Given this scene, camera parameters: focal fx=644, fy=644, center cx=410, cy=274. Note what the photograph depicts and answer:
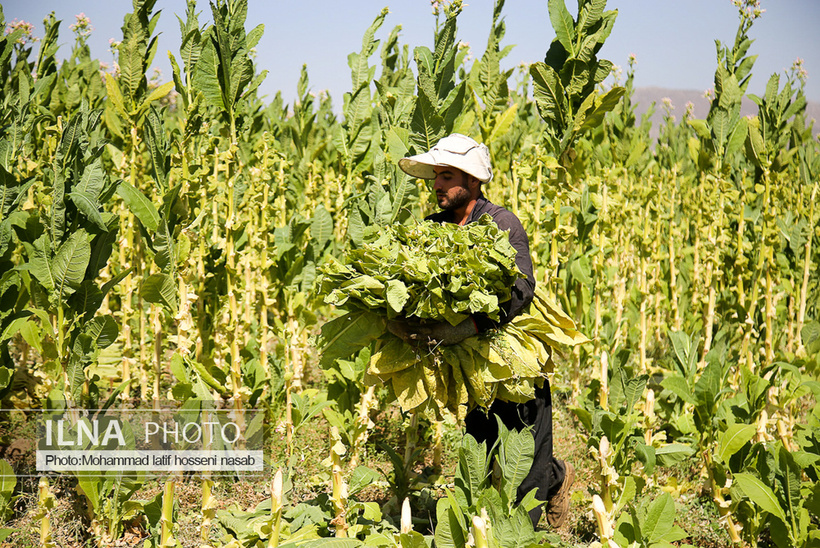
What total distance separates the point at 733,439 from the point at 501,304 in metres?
1.28

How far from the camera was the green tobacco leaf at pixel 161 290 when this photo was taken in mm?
2795

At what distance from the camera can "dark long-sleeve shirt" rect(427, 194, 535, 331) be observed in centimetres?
249

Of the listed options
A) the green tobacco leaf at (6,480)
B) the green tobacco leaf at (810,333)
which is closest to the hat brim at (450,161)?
the green tobacco leaf at (6,480)

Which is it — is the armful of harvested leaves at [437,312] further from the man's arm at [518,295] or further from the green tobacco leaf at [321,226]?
the green tobacco leaf at [321,226]

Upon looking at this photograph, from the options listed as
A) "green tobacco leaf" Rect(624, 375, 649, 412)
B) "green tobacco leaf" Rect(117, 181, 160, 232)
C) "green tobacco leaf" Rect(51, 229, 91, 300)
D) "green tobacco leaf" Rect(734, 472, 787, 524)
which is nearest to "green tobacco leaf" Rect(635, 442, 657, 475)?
"green tobacco leaf" Rect(624, 375, 649, 412)

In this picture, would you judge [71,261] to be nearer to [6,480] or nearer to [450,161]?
[6,480]

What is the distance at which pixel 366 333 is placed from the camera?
8.15 ft

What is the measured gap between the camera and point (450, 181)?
2.78 meters

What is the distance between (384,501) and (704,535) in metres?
1.61

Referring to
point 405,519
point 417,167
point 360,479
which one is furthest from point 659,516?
point 417,167

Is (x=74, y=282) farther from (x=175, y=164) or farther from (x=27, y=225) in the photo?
(x=175, y=164)

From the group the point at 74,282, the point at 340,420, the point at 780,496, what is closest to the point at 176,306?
the point at 74,282

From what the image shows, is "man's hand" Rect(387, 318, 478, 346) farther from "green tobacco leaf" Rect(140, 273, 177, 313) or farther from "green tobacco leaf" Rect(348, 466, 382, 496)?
"green tobacco leaf" Rect(140, 273, 177, 313)

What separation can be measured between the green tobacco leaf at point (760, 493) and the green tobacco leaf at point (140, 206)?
106 inches
